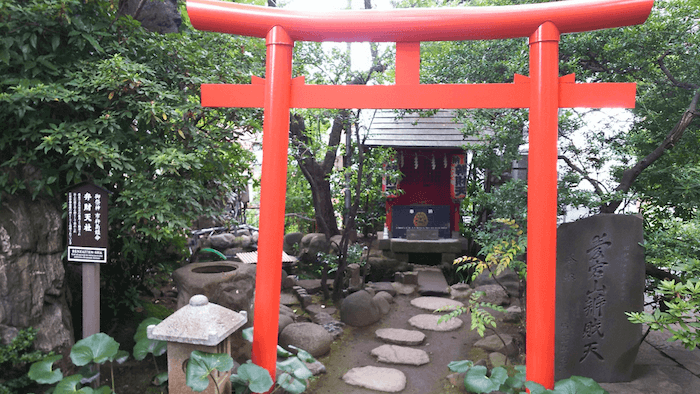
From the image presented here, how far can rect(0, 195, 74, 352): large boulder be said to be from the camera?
12.3 ft

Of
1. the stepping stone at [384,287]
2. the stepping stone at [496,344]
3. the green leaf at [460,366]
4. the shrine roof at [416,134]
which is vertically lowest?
the stepping stone at [496,344]

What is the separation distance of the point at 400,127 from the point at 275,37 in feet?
24.8

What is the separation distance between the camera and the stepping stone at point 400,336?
6296 millimetres

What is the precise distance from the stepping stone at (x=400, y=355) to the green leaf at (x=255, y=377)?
3.11 meters

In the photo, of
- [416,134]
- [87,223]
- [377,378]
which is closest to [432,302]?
[377,378]

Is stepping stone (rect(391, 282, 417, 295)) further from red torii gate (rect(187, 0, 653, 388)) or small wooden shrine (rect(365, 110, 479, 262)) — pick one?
red torii gate (rect(187, 0, 653, 388))

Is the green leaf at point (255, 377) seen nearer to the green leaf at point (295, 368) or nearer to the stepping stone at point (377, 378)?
the green leaf at point (295, 368)

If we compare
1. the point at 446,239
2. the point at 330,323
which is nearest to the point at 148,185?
the point at 330,323

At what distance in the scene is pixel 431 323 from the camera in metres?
7.01

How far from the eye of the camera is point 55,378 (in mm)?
3020

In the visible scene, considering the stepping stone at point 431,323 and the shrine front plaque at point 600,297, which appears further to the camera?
the stepping stone at point 431,323

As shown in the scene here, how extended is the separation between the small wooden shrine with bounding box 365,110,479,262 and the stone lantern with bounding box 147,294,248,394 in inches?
286

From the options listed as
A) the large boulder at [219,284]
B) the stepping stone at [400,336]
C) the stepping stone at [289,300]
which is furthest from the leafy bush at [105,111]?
the stepping stone at [289,300]

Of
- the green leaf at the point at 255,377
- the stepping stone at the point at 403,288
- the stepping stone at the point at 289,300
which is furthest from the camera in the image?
the stepping stone at the point at 403,288
